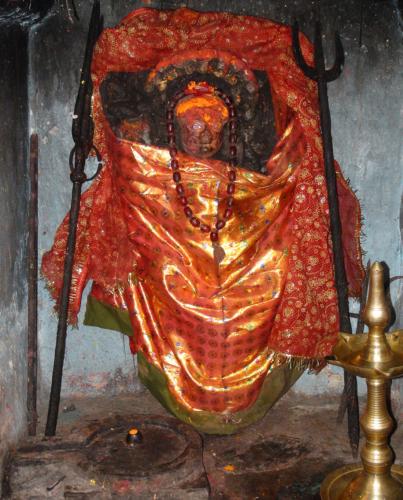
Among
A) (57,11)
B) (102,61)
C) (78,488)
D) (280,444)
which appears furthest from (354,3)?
(78,488)

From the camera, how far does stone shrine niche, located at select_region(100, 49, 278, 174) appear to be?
8.41 ft

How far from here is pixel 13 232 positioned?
2566 mm

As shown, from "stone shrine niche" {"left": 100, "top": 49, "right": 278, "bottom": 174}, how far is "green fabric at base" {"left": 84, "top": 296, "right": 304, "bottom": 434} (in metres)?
0.96

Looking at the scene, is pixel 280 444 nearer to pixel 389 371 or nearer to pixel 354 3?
pixel 389 371

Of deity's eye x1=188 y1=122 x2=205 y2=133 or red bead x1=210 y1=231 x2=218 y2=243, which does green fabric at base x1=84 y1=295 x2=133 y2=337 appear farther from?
deity's eye x1=188 y1=122 x2=205 y2=133

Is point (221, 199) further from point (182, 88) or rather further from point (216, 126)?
point (182, 88)

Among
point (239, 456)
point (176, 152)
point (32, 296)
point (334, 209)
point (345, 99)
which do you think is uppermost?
point (345, 99)

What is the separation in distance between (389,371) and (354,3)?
2.14 meters

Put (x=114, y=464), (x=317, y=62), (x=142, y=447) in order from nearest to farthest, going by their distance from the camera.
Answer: (x=114, y=464)
(x=142, y=447)
(x=317, y=62)

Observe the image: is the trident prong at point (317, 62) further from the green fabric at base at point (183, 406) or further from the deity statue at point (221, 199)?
the green fabric at base at point (183, 406)

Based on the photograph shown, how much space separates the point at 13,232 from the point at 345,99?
1.90 metres

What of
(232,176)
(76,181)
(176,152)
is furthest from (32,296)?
(232,176)

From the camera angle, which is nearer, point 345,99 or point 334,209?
point 334,209

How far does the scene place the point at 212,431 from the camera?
2.63m
